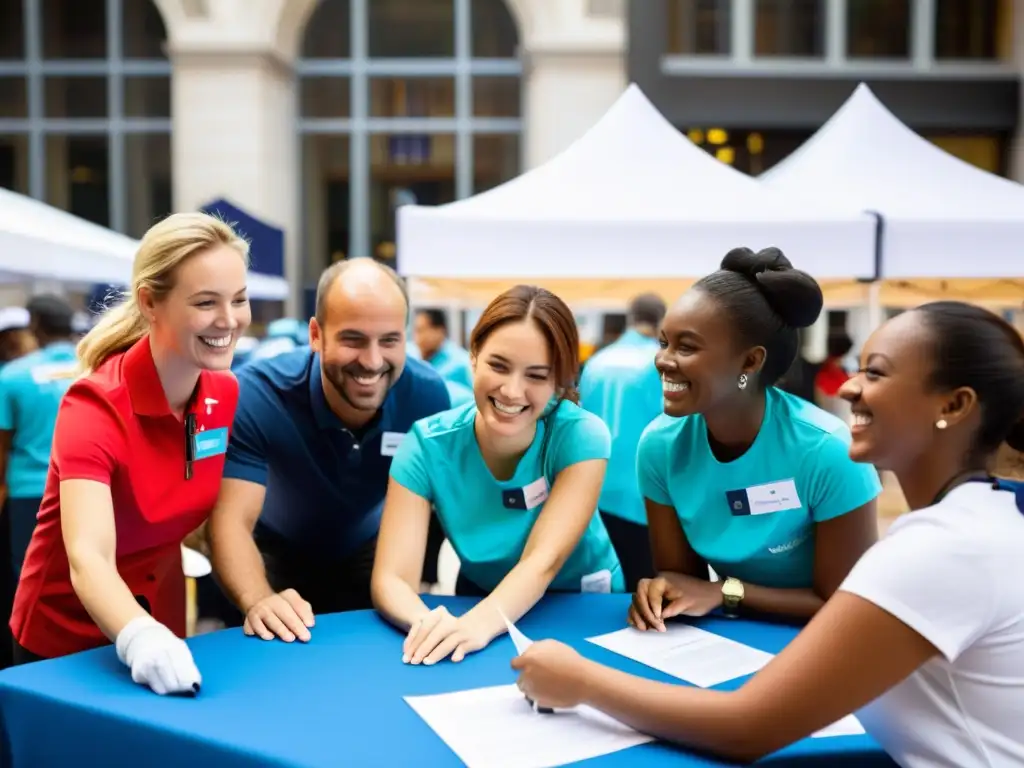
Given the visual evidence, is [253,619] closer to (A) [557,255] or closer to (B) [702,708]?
(B) [702,708]

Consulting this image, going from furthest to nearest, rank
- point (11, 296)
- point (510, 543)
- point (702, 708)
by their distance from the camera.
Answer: point (11, 296) < point (510, 543) < point (702, 708)

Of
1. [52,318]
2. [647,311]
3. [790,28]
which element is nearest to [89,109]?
[790,28]

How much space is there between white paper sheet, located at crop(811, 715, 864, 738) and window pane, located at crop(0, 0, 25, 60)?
1484 centimetres

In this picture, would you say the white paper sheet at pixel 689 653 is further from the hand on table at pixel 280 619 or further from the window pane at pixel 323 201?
the window pane at pixel 323 201

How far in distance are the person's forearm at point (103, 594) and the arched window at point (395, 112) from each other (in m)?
12.2

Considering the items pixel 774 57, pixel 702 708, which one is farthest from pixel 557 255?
pixel 774 57

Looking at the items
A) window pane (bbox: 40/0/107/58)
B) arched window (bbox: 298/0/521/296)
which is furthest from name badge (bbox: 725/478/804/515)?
window pane (bbox: 40/0/107/58)

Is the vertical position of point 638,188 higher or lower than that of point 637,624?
higher

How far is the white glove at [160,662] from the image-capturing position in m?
1.35

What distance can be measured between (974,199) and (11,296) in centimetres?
1036

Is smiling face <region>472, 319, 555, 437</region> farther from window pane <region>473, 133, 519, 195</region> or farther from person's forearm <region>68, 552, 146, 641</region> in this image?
window pane <region>473, 133, 519, 195</region>

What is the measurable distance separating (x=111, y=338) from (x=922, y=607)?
4.65ft

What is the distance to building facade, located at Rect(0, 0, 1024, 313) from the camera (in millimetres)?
11055

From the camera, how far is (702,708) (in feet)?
3.87
